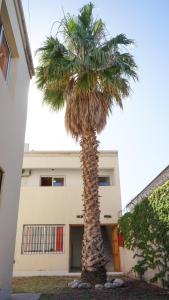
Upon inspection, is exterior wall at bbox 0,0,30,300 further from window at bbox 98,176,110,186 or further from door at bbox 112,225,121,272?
window at bbox 98,176,110,186

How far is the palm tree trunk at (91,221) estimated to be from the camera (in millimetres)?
9500

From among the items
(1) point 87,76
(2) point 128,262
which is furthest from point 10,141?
(2) point 128,262

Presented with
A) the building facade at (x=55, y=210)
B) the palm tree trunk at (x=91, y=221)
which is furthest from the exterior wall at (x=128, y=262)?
the palm tree trunk at (x=91, y=221)

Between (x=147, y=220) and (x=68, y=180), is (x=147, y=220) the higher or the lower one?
the lower one

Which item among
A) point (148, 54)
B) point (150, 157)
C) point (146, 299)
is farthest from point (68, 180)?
point (146, 299)

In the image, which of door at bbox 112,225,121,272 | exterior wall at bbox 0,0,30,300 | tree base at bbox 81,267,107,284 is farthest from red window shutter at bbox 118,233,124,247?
exterior wall at bbox 0,0,30,300

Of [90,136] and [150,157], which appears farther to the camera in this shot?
[150,157]

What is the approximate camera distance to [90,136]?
446 inches

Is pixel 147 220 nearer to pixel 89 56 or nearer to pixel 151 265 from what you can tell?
pixel 151 265

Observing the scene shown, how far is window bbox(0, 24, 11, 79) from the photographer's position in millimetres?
7592

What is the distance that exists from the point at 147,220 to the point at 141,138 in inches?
186

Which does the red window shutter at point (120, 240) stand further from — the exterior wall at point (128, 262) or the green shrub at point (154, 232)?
the green shrub at point (154, 232)

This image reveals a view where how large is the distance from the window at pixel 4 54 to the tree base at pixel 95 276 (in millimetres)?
7418

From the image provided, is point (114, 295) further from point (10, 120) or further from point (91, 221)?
point (10, 120)
